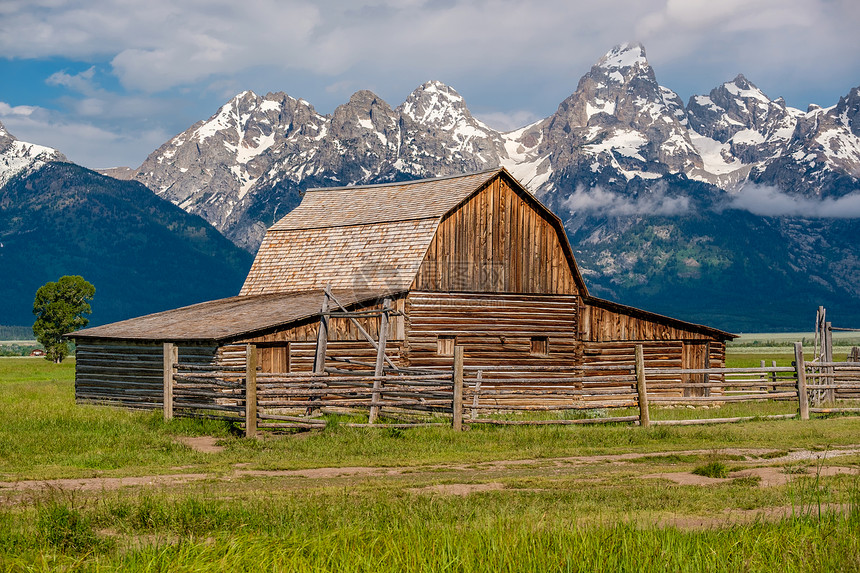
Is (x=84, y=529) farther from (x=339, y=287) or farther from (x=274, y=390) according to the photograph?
(x=339, y=287)

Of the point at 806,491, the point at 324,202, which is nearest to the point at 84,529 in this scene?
the point at 806,491

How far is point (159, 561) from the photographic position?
26.4 feet

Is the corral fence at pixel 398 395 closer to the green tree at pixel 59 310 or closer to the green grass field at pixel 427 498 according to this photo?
the green grass field at pixel 427 498

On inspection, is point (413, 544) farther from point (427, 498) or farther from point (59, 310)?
point (59, 310)

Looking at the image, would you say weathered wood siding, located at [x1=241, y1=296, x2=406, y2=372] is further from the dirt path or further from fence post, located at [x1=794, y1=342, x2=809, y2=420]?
the dirt path

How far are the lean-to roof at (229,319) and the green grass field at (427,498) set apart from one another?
5995mm

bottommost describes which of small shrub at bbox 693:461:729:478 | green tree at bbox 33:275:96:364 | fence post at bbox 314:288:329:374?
small shrub at bbox 693:461:729:478

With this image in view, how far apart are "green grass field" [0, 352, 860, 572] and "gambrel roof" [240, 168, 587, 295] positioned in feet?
42.5

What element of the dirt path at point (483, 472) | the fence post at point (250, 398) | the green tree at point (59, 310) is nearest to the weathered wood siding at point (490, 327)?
the fence post at point (250, 398)

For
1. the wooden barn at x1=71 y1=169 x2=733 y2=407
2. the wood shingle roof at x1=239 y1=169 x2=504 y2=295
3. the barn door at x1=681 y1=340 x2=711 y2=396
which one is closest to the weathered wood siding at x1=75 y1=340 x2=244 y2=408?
the wooden barn at x1=71 y1=169 x2=733 y2=407

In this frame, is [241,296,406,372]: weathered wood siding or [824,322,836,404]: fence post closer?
[241,296,406,372]: weathered wood siding

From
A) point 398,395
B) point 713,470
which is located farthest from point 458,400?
point 713,470

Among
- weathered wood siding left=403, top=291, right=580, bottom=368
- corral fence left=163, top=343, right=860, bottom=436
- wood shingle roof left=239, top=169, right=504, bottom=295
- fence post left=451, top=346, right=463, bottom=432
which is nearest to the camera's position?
fence post left=451, top=346, right=463, bottom=432

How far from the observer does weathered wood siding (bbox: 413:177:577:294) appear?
34.8 meters
